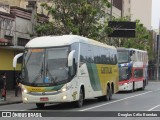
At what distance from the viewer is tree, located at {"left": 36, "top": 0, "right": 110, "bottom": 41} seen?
37500 millimetres

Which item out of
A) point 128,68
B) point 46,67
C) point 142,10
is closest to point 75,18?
point 128,68

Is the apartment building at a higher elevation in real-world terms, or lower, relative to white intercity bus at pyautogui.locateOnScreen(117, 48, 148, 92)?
higher

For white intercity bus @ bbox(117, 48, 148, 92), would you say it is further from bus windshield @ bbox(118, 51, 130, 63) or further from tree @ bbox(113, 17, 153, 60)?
tree @ bbox(113, 17, 153, 60)

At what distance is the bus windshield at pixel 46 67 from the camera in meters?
21.8

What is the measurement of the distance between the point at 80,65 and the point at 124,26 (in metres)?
31.0

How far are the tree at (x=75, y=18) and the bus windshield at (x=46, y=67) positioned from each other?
48.0 feet

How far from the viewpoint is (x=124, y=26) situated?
53938 millimetres

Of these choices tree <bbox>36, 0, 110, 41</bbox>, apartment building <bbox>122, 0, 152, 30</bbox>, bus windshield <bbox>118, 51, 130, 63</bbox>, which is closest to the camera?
tree <bbox>36, 0, 110, 41</bbox>

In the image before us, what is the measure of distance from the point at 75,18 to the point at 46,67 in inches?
671

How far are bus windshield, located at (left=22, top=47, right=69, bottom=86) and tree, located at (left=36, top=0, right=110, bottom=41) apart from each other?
14631 mm

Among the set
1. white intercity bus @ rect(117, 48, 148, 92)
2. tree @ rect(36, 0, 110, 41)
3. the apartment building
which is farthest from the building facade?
the apartment building

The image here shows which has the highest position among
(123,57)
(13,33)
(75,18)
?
(75,18)

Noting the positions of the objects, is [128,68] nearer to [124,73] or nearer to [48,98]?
[124,73]

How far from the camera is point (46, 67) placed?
22.0 m
